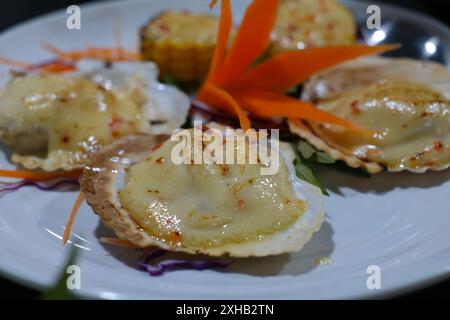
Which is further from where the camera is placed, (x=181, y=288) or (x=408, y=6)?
(x=408, y=6)

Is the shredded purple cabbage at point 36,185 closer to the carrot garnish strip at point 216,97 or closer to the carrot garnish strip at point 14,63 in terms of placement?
the carrot garnish strip at point 216,97

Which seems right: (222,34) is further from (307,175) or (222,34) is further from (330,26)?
(330,26)

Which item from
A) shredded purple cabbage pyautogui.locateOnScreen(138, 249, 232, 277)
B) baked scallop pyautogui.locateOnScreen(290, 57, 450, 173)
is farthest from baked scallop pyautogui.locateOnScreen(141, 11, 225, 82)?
shredded purple cabbage pyautogui.locateOnScreen(138, 249, 232, 277)

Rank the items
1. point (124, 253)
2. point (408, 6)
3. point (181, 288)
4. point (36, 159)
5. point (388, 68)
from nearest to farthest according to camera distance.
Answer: point (181, 288)
point (124, 253)
point (36, 159)
point (388, 68)
point (408, 6)

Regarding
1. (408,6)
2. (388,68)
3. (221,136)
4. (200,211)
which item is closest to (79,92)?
(221,136)

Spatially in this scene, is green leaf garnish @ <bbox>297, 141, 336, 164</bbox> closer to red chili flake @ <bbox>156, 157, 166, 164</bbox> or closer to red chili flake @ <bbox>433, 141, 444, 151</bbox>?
red chili flake @ <bbox>433, 141, 444, 151</bbox>

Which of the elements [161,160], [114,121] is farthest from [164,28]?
[161,160]

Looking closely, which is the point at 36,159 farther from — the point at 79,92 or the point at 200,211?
the point at 200,211
